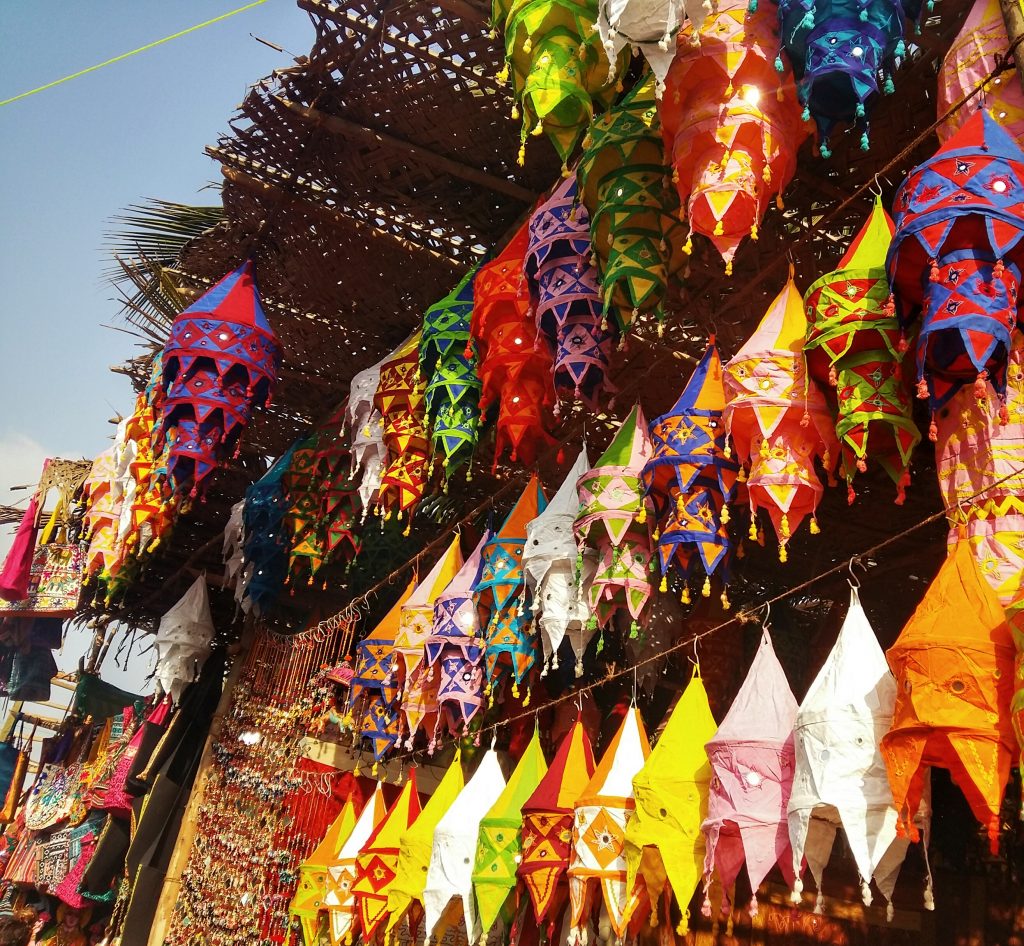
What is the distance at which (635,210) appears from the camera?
3102 millimetres

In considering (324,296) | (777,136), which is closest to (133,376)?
(324,296)

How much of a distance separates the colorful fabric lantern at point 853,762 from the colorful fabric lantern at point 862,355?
15.2 inches

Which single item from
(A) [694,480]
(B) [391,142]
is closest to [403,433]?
(B) [391,142]

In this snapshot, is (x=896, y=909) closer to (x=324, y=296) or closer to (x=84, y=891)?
(x=324, y=296)

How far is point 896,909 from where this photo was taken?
13.4 ft

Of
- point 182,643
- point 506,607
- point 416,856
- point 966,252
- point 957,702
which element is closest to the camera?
point 957,702

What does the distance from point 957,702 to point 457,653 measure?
84.2 inches

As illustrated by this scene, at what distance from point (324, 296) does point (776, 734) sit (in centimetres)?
371

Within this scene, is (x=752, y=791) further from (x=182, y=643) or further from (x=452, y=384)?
(x=182, y=643)

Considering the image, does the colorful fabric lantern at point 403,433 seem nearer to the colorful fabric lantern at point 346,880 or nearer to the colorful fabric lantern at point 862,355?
the colorful fabric lantern at point 346,880

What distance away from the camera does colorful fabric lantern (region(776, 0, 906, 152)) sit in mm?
2473

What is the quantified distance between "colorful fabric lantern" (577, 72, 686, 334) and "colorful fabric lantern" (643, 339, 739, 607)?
405mm

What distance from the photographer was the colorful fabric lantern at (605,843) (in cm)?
280

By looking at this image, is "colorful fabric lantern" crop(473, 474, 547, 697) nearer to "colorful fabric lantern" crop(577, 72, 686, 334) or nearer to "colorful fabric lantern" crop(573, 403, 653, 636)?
"colorful fabric lantern" crop(573, 403, 653, 636)
